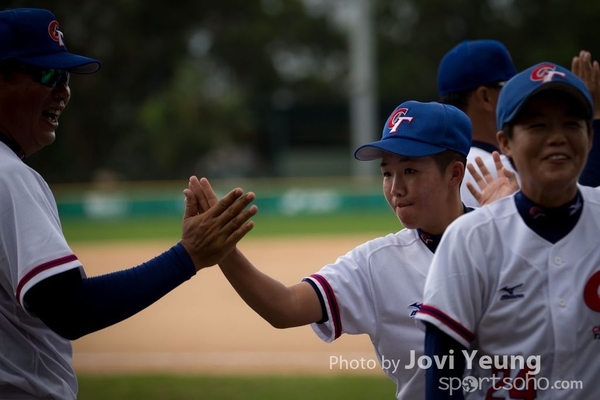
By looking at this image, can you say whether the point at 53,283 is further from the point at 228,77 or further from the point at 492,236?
the point at 228,77

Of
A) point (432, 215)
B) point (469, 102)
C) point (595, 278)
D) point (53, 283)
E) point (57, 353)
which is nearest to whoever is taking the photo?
point (595, 278)

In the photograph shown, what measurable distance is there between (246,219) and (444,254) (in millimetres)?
705

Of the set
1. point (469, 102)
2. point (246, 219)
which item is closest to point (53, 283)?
point (246, 219)

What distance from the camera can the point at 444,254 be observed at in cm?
215

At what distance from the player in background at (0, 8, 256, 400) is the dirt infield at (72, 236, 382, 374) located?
11.6ft

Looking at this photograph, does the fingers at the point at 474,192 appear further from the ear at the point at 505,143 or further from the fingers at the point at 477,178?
the ear at the point at 505,143

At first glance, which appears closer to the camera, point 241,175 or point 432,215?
point 432,215

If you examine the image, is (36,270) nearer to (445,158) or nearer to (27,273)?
(27,273)

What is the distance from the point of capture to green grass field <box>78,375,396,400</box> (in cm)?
638

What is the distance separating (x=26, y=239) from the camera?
2389 millimetres

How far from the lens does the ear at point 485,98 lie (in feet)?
13.2

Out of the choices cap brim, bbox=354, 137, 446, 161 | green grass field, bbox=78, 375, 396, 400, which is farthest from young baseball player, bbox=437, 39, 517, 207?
green grass field, bbox=78, 375, 396, 400

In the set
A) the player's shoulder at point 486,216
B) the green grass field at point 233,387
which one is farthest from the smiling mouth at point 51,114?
the green grass field at point 233,387

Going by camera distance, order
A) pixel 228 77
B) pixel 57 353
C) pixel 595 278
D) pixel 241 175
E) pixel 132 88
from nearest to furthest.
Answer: pixel 595 278
pixel 57 353
pixel 241 175
pixel 132 88
pixel 228 77
